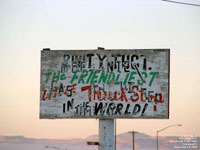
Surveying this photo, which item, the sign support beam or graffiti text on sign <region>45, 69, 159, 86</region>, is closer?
graffiti text on sign <region>45, 69, 159, 86</region>

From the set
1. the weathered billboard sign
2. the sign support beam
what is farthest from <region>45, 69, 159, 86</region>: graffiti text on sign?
the sign support beam

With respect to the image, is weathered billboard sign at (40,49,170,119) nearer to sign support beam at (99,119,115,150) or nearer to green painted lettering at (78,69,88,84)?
green painted lettering at (78,69,88,84)

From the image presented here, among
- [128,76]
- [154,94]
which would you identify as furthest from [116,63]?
[154,94]

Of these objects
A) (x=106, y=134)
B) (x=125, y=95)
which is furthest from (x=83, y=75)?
(x=106, y=134)

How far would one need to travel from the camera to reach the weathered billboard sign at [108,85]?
65.1 ft

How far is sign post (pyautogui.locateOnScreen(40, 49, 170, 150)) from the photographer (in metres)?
19.8

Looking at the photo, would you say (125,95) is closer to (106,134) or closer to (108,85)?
(108,85)

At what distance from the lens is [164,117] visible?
19.6 meters

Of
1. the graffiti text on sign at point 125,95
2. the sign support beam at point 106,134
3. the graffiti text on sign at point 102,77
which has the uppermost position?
the graffiti text on sign at point 102,77

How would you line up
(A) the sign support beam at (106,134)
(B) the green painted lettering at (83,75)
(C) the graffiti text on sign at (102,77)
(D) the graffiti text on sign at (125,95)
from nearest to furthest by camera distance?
1. (D) the graffiti text on sign at (125,95)
2. (C) the graffiti text on sign at (102,77)
3. (B) the green painted lettering at (83,75)
4. (A) the sign support beam at (106,134)

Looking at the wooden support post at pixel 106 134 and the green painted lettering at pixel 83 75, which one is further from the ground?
the green painted lettering at pixel 83 75

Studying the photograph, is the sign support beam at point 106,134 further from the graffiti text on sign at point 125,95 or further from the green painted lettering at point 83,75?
the green painted lettering at point 83,75

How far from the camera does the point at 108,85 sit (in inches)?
787

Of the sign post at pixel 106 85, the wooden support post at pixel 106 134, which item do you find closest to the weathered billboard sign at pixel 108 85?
the sign post at pixel 106 85
